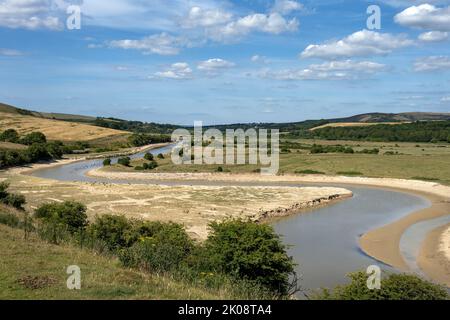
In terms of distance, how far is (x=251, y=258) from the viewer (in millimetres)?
16812

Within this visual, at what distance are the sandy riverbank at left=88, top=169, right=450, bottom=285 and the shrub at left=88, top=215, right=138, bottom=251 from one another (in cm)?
1241

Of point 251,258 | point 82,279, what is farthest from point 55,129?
point 82,279

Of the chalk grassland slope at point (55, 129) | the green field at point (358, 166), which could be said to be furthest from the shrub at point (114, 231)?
the chalk grassland slope at point (55, 129)

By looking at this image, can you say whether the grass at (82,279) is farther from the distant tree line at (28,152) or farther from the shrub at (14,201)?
the distant tree line at (28,152)

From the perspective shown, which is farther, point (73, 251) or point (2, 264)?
point (73, 251)

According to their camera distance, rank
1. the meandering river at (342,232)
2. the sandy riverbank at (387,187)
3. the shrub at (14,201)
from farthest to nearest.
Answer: the shrub at (14,201) → the sandy riverbank at (387,187) → the meandering river at (342,232)

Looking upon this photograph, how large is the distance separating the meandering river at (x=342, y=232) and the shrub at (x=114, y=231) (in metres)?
7.40

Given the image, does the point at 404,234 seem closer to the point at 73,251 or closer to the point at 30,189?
the point at 73,251

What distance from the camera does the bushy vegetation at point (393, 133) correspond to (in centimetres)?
13312

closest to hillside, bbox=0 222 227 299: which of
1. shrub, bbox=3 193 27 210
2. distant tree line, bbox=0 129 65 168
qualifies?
shrub, bbox=3 193 27 210

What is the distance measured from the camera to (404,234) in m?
30.2

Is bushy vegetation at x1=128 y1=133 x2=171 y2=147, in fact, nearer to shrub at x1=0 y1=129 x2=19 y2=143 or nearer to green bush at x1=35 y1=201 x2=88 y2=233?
shrub at x1=0 y1=129 x2=19 y2=143
